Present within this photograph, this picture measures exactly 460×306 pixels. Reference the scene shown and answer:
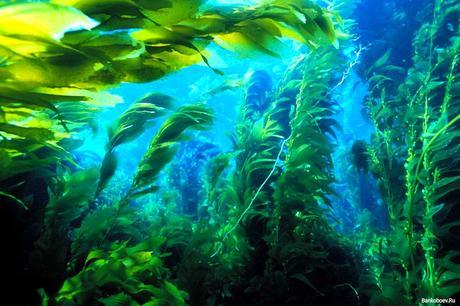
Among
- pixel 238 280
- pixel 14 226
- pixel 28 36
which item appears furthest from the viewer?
pixel 238 280

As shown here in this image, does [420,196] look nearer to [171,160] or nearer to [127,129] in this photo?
[171,160]

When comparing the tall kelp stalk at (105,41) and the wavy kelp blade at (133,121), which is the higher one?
the tall kelp stalk at (105,41)

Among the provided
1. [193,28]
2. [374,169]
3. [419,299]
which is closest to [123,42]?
[193,28]

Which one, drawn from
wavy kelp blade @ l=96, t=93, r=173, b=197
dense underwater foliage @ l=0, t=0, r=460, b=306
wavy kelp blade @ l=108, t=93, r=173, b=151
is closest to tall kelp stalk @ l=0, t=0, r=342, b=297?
dense underwater foliage @ l=0, t=0, r=460, b=306

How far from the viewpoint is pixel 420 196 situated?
2.61 m

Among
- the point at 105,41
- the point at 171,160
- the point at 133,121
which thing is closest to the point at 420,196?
the point at 171,160

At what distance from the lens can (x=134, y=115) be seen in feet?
7.40

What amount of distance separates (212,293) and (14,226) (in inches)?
55.3

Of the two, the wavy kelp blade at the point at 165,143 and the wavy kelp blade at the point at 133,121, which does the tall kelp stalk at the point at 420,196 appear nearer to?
the wavy kelp blade at the point at 165,143

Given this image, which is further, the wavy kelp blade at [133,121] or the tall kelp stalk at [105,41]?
the wavy kelp blade at [133,121]

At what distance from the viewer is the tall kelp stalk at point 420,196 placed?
2.15 meters

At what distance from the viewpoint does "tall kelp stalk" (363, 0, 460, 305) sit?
215 centimetres

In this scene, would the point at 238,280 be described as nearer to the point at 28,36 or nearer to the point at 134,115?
the point at 134,115

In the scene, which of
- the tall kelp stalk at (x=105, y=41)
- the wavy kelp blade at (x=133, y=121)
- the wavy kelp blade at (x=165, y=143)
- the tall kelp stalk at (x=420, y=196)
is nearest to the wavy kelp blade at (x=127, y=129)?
the wavy kelp blade at (x=133, y=121)
